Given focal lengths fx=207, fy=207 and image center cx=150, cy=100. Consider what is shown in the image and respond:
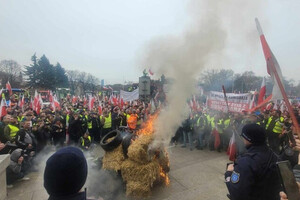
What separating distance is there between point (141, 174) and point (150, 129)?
1.34 m

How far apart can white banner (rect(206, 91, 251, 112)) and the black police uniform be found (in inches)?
295

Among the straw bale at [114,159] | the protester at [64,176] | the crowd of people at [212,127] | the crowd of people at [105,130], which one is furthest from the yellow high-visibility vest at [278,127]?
the protester at [64,176]

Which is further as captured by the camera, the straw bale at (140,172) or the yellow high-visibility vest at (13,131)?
the yellow high-visibility vest at (13,131)

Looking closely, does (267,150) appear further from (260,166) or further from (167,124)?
(167,124)

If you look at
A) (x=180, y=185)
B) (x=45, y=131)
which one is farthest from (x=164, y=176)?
(x=45, y=131)

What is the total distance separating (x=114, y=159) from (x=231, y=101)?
23.2ft

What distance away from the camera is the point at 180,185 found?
580 centimetres

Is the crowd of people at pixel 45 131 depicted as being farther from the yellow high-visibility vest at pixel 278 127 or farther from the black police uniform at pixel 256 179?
the black police uniform at pixel 256 179

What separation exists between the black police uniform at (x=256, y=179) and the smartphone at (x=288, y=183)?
34 cm

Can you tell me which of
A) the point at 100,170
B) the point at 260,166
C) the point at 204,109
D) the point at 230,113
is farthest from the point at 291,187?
the point at 204,109

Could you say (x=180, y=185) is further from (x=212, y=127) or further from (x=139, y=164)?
(x=212, y=127)

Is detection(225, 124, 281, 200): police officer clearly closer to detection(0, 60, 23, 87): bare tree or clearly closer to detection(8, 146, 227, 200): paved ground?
detection(8, 146, 227, 200): paved ground

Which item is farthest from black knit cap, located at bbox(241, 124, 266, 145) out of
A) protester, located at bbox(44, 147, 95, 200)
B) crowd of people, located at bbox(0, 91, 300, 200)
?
crowd of people, located at bbox(0, 91, 300, 200)

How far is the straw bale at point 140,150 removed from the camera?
4945 mm
